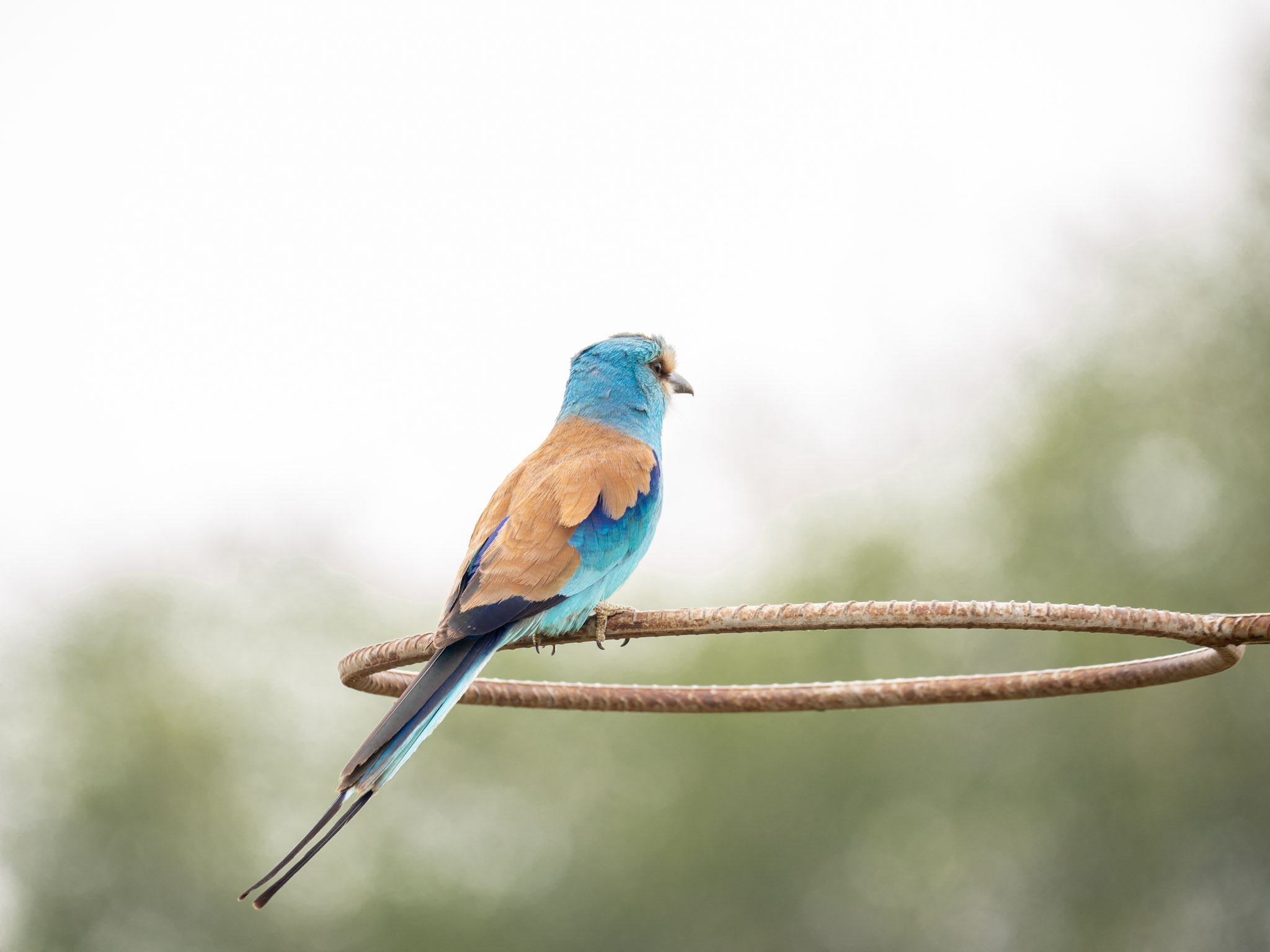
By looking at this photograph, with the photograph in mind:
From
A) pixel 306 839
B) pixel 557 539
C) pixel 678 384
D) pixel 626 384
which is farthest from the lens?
pixel 678 384

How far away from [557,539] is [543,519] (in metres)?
0.12

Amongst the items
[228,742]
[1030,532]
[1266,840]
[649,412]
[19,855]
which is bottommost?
[19,855]

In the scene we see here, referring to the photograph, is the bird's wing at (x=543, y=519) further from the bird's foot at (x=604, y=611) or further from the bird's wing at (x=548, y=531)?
the bird's foot at (x=604, y=611)

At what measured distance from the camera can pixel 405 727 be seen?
2605 millimetres

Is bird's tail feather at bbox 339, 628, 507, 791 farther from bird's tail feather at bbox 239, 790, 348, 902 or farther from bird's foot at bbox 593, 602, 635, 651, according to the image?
bird's foot at bbox 593, 602, 635, 651

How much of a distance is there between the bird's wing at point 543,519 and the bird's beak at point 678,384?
654mm

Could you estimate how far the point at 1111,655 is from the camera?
1038cm

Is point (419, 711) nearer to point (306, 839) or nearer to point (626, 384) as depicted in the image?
point (306, 839)

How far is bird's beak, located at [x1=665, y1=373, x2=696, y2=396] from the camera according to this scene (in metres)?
5.00

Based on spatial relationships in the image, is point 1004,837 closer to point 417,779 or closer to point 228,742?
point 417,779

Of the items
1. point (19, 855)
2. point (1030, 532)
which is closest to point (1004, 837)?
point (1030, 532)

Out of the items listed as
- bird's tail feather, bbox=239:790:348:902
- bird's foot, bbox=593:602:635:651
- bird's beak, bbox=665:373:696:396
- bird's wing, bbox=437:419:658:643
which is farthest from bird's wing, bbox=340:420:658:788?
bird's beak, bbox=665:373:696:396

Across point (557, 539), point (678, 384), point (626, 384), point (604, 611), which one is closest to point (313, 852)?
point (557, 539)

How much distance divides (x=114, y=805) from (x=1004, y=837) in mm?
9092
